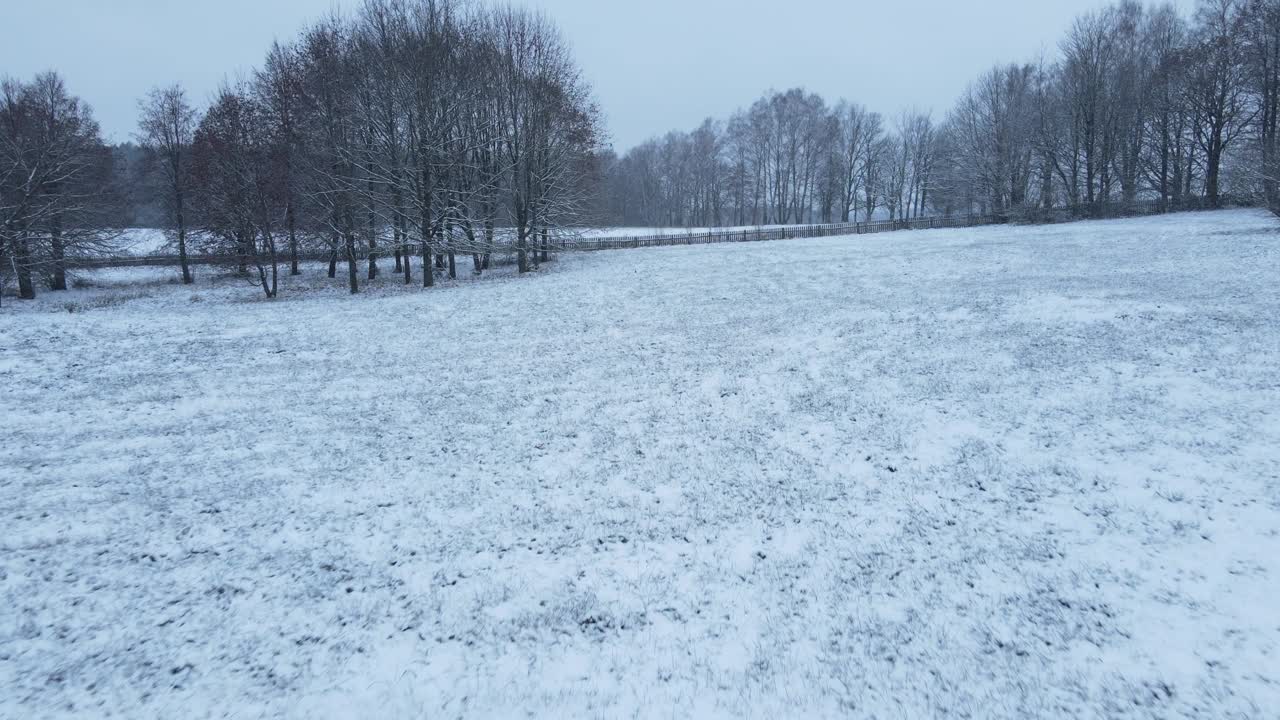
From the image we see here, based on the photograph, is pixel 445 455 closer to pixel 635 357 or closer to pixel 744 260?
pixel 635 357

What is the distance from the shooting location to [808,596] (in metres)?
5.84

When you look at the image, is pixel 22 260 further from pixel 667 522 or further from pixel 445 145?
pixel 667 522

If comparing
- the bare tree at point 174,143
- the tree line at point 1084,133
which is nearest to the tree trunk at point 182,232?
the bare tree at point 174,143

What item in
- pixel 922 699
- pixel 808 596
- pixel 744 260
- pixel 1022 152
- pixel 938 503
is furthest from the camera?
pixel 1022 152

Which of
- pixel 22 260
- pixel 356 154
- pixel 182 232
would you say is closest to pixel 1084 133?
pixel 356 154

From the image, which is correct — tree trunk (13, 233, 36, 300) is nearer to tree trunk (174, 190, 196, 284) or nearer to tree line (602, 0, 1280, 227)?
tree trunk (174, 190, 196, 284)

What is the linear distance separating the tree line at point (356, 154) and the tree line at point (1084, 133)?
11.9 m

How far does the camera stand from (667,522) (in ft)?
24.2

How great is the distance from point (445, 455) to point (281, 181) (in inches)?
979

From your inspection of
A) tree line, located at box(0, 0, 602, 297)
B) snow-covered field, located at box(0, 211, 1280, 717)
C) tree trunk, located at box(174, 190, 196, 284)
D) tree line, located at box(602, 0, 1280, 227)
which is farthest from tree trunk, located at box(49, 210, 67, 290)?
tree line, located at box(602, 0, 1280, 227)

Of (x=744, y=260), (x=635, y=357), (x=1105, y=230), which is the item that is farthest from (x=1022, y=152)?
(x=635, y=357)

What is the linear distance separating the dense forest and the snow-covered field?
1545 cm

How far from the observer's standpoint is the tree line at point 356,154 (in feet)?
89.9

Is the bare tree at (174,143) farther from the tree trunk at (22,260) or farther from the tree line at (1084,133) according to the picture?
the tree line at (1084,133)
